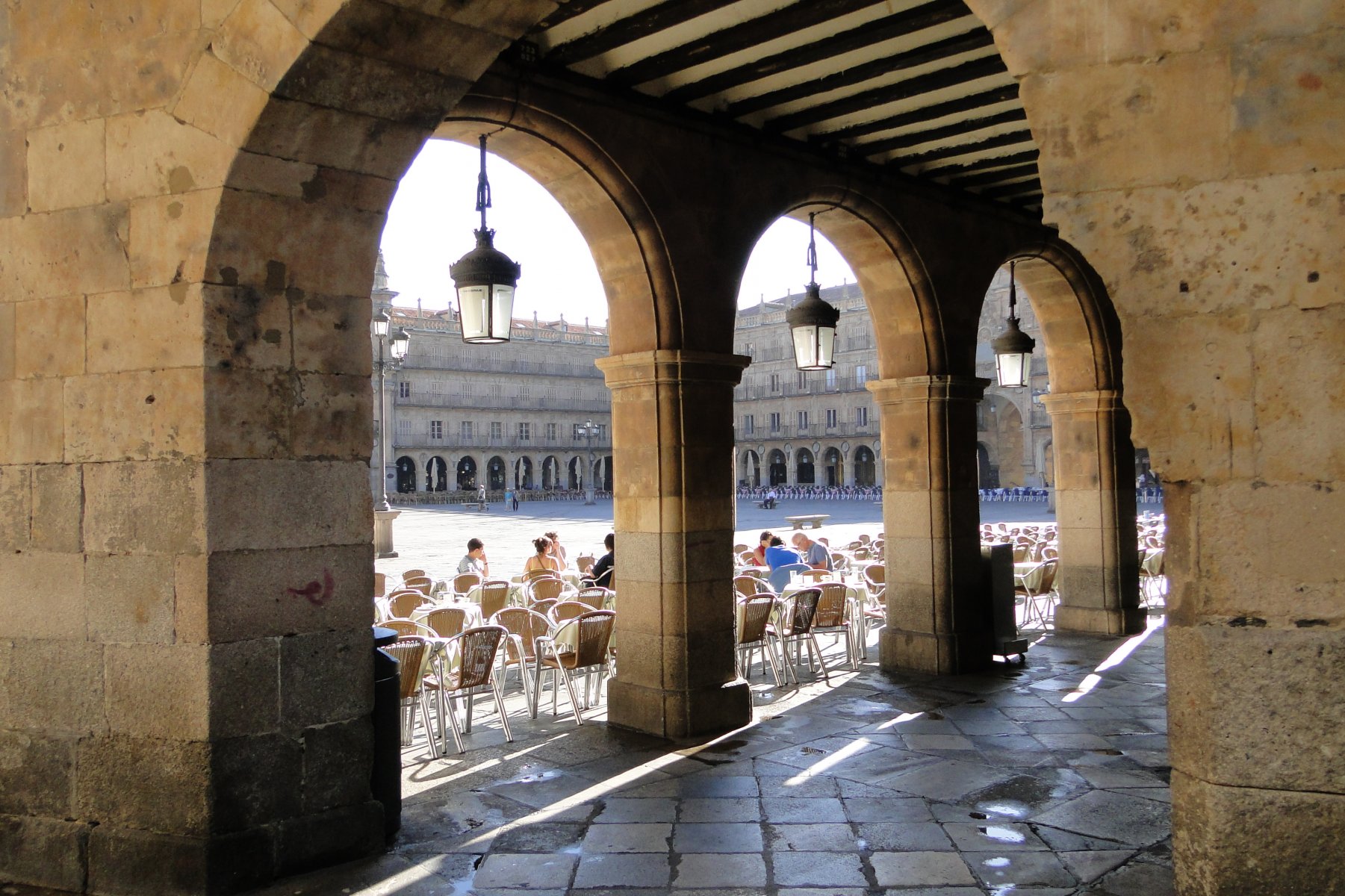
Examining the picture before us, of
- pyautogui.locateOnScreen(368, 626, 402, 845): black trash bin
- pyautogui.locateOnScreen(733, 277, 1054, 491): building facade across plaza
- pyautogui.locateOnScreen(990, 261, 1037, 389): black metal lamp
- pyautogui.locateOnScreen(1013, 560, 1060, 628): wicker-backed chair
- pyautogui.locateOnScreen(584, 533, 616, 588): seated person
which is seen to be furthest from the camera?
pyautogui.locateOnScreen(733, 277, 1054, 491): building facade across plaza

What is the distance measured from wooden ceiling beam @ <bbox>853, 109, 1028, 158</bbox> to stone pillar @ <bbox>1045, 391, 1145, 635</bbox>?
3.52 m

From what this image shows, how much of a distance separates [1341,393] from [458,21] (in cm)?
266

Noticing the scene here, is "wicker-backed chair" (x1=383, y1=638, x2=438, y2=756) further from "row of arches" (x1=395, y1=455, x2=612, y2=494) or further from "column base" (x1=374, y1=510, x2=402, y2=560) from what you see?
"row of arches" (x1=395, y1=455, x2=612, y2=494)

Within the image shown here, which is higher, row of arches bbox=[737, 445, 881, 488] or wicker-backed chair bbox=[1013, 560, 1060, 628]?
row of arches bbox=[737, 445, 881, 488]

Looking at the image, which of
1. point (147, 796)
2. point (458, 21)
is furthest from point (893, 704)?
point (458, 21)

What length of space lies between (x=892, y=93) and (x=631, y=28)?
1.59m

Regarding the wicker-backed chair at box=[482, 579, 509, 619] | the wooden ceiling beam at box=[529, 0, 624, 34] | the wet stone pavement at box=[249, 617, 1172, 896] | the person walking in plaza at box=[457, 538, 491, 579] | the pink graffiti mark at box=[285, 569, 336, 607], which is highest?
the wooden ceiling beam at box=[529, 0, 624, 34]

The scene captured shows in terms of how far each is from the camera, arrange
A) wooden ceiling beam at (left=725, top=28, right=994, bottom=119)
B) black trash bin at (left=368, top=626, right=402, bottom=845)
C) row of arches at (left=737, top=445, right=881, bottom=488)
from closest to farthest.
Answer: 1. black trash bin at (left=368, top=626, right=402, bottom=845)
2. wooden ceiling beam at (left=725, top=28, right=994, bottom=119)
3. row of arches at (left=737, top=445, right=881, bottom=488)

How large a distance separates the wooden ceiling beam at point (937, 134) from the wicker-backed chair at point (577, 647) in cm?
335

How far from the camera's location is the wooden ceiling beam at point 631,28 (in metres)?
4.76

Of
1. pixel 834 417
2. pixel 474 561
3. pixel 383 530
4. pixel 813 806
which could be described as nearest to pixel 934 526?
pixel 813 806

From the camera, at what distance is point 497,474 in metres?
58.6

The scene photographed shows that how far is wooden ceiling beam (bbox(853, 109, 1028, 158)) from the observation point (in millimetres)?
6324

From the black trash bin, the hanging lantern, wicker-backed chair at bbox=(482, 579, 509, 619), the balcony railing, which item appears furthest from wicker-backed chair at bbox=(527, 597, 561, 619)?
the balcony railing
